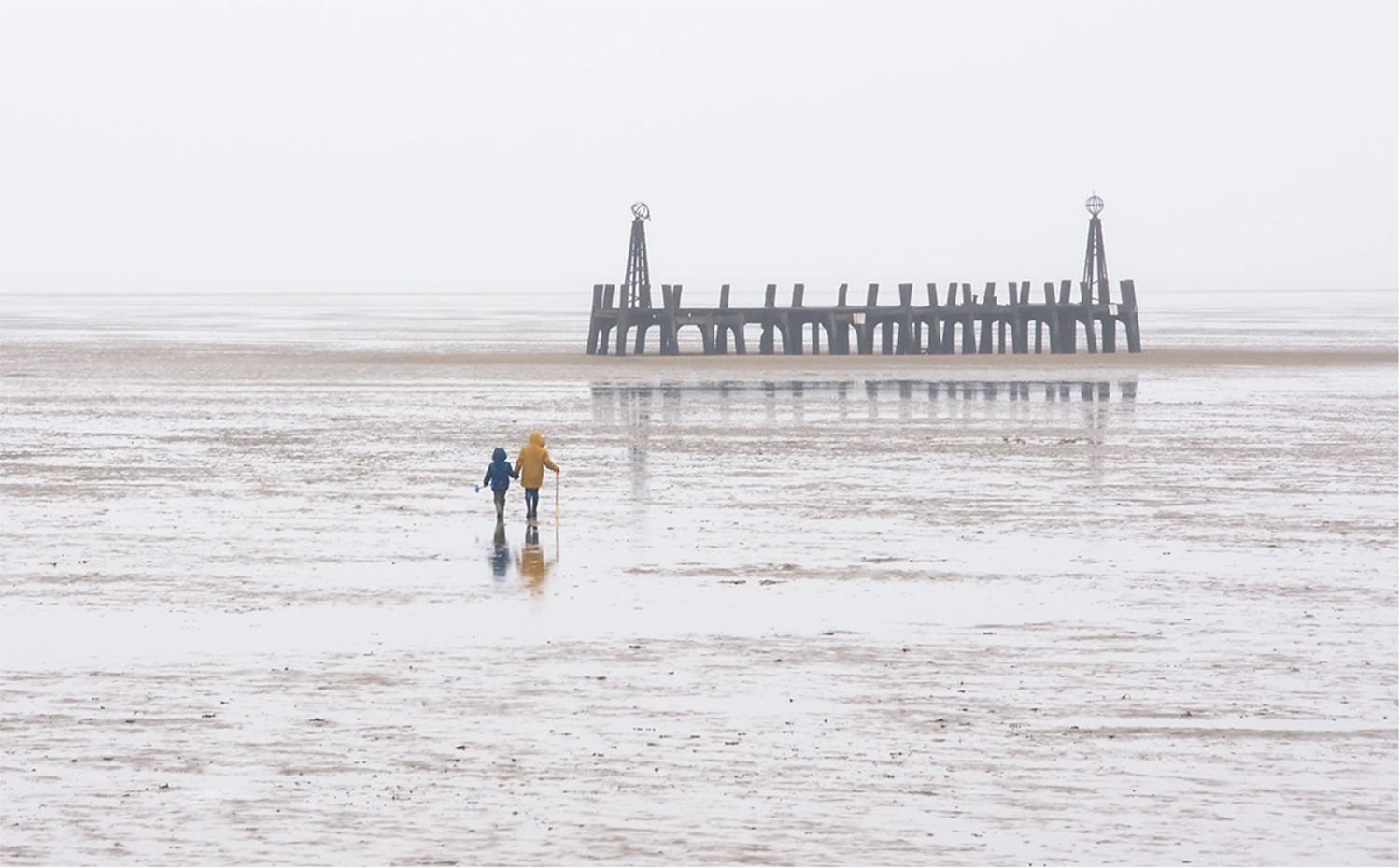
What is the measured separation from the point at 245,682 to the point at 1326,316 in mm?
107882

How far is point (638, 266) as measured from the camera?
58.1 metres

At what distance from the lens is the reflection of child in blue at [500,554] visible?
17844mm

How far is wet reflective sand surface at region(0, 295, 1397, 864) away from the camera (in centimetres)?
1006

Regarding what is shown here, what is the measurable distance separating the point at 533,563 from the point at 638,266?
4022 centimetres

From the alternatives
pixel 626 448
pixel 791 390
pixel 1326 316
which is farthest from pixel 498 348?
pixel 1326 316

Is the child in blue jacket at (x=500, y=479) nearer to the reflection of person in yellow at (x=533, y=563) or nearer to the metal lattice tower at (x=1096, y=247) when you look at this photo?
the reflection of person in yellow at (x=533, y=563)

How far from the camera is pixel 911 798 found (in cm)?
1048

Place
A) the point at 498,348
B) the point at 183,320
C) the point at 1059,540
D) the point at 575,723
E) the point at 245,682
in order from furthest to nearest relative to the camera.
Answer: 1. the point at 183,320
2. the point at 498,348
3. the point at 1059,540
4. the point at 245,682
5. the point at 575,723

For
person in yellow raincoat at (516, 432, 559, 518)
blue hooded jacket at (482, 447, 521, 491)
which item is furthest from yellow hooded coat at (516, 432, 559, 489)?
blue hooded jacket at (482, 447, 521, 491)

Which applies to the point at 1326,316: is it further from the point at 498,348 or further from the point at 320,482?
the point at 320,482

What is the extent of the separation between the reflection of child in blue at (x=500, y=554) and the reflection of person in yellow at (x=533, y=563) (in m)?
0.14

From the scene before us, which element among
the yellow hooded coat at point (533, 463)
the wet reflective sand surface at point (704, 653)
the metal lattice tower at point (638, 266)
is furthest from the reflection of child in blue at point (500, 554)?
the metal lattice tower at point (638, 266)

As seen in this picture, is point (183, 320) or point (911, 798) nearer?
point (911, 798)

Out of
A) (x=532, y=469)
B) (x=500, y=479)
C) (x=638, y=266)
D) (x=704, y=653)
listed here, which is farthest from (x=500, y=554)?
(x=638, y=266)
